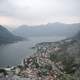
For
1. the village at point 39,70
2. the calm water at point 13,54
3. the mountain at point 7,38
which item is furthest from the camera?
the mountain at point 7,38

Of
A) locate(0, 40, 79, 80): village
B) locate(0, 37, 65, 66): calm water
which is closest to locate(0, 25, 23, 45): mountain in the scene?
locate(0, 37, 65, 66): calm water

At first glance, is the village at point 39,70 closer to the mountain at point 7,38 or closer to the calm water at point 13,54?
the calm water at point 13,54

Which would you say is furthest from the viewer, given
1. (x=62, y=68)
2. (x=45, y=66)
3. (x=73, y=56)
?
(x=73, y=56)

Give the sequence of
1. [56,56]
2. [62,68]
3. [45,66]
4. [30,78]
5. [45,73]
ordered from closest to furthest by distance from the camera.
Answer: [30,78] < [45,73] < [45,66] < [62,68] < [56,56]

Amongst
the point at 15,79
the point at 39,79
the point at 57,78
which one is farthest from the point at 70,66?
A: the point at 15,79

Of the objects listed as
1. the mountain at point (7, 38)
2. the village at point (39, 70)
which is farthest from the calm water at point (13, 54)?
the mountain at point (7, 38)

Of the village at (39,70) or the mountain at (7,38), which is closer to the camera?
the village at (39,70)

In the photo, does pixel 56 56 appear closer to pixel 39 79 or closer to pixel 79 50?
pixel 79 50

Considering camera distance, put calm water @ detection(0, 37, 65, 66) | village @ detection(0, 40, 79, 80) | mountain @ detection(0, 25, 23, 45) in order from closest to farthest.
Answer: village @ detection(0, 40, 79, 80), calm water @ detection(0, 37, 65, 66), mountain @ detection(0, 25, 23, 45)

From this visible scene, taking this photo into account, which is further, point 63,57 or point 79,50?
point 79,50

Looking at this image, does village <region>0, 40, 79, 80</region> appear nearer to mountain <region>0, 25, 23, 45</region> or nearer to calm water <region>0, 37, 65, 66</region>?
calm water <region>0, 37, 65, 66</region>

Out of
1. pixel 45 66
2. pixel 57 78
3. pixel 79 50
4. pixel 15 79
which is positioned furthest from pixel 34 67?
pixel 79 50
